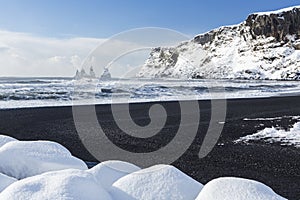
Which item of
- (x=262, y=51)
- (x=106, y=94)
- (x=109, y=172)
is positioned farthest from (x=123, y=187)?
(x=262, y=51)

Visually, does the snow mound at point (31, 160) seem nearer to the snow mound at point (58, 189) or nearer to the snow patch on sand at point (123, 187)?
the snow patch on sand at point (123, 187)

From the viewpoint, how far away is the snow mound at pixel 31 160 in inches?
154

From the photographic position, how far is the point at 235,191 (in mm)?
2764

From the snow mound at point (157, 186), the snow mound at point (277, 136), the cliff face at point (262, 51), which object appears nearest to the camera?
the snow mound at point (157, 186)

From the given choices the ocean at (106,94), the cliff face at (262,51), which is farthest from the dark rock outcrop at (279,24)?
the ocean at (106,94)

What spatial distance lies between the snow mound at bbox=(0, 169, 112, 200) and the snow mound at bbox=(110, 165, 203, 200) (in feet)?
0.62

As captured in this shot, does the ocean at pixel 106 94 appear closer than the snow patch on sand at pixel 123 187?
No

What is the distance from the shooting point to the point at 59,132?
10.7 meters

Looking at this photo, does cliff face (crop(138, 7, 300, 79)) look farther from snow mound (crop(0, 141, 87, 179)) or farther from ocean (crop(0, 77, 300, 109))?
snow mound (crop(0, 141, 87, 179))

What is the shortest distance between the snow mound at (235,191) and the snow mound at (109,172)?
38.3 inches

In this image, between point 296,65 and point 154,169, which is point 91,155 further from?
point 296,65

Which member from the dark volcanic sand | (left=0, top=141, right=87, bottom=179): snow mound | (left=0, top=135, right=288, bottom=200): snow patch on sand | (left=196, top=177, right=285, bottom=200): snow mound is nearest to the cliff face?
the dark volcanic sand

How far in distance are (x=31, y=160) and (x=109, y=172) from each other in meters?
1.04

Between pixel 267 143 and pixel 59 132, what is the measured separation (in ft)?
19.9
